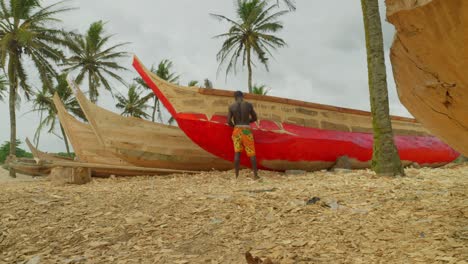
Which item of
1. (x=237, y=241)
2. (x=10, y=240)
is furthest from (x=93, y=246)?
(x=237, y=241)

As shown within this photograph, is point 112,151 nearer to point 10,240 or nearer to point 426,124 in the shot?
point 10,240

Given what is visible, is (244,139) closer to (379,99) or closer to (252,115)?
(252,115)

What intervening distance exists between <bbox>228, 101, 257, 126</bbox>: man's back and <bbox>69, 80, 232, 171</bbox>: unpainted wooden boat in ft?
7.89

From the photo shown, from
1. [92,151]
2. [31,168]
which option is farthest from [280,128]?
[31,168]

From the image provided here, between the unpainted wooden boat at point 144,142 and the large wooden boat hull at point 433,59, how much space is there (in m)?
8.90

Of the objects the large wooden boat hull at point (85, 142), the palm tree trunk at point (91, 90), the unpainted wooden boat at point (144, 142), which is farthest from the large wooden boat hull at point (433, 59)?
the palm tree trunk at point (91, 90)

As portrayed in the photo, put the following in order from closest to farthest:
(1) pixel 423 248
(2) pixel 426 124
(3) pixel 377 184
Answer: (2) pixel 426 124 → (1) pixel 423 248 → (3) pixel 377 184

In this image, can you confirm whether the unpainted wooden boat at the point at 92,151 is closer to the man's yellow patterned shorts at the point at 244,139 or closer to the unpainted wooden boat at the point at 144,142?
the unpainted wooden boat at the point at 144,142

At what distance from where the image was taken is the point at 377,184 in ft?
19.5

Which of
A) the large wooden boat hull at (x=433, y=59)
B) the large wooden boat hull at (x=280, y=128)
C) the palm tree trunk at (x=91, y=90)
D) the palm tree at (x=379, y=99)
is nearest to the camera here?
the large wooden boat hull at (x=433, y=59)

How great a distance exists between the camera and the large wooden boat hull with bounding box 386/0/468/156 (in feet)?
3.71

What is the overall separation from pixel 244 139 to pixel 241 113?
24.6 inches

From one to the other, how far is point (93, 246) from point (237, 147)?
16.9 feet

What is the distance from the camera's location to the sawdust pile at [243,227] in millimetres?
3205
